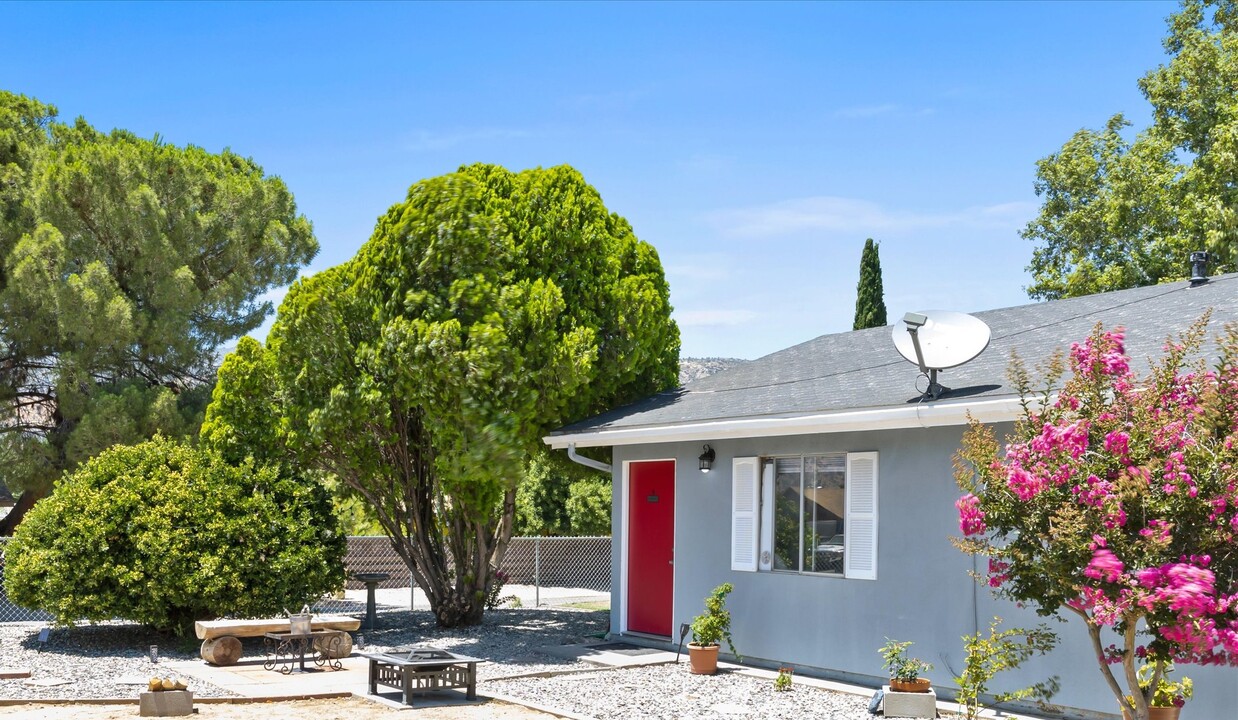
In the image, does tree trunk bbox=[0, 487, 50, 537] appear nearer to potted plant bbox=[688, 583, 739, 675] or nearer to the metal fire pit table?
the metal fire pit table

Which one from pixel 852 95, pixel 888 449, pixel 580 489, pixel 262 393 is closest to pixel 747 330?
pixel 580 489

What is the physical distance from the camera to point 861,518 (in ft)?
36.0

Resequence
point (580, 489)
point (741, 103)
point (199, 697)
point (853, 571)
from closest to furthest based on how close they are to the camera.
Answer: point (199, 697) → point (853, 571) → point (741, 103) → point (580, 489)

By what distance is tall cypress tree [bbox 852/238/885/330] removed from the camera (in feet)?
98.0


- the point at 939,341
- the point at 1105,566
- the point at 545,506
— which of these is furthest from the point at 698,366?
the point at 1105,566

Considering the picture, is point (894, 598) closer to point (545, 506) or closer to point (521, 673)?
point (521, 673)

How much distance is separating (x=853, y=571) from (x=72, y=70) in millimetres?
18340

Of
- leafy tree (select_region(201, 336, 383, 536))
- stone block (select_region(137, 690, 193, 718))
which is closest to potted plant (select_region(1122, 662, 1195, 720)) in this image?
stone block (select_region(137, 690, 193, 718))

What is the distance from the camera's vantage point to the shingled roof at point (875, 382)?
33.0 feet

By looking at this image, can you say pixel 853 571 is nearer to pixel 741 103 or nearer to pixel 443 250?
pixel 443 250

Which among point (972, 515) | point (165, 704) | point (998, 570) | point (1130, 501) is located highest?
point (1130, 501)

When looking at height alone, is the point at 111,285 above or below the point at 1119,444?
above

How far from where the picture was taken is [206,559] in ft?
43.5

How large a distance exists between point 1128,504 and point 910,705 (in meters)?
3.63
